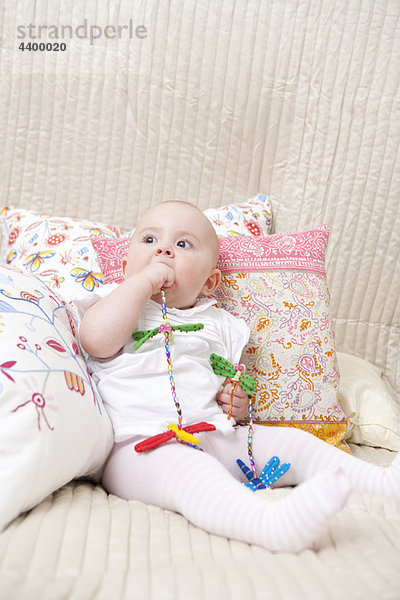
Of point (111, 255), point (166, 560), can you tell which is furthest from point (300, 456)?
point (111, 255)

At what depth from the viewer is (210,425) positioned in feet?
3.39

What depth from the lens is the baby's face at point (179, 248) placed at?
1.16m

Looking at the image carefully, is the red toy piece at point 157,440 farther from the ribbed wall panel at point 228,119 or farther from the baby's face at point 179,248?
the ribbed wall panel at point 228,119

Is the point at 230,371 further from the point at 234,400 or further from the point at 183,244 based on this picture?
the point at 183,244

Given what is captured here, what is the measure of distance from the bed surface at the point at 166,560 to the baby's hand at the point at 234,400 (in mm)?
319

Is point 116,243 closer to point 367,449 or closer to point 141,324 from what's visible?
point 141,324

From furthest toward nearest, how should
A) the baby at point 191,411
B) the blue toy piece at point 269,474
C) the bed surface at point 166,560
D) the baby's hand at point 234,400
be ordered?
the baby's hand at point 234,400, the blue toy piece at point 269,474, the baby at point 191,411, the bed surface at point 166,560

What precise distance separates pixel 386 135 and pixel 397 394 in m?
0.84

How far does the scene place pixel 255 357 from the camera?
127 centimetres

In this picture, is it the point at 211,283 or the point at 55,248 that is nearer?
the point at 211,283

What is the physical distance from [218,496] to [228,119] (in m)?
1.34

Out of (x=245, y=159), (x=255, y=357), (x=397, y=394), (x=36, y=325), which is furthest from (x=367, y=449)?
(x=245, y=159)

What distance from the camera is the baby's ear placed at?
126 cm

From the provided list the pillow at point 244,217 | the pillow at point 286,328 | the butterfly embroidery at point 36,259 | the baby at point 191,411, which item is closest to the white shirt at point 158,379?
the baby at point 191,411
